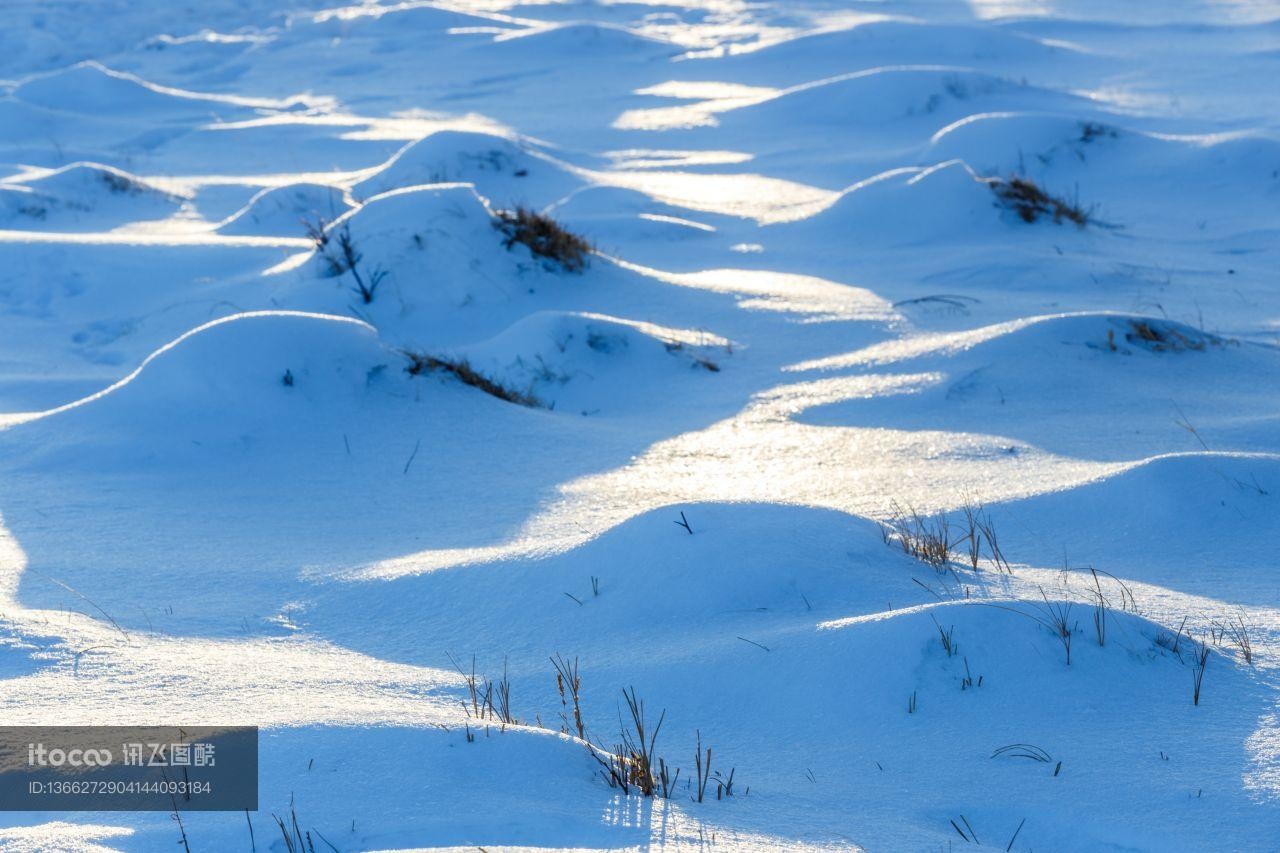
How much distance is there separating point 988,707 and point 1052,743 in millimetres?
173

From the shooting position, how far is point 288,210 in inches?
361

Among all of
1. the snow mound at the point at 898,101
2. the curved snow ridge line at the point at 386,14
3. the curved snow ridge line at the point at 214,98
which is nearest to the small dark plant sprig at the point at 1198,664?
the snow mound at the point at 898,101

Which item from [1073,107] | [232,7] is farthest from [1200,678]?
[232,7]

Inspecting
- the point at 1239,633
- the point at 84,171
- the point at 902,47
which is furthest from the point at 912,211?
the point at 902,47

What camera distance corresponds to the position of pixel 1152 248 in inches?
301

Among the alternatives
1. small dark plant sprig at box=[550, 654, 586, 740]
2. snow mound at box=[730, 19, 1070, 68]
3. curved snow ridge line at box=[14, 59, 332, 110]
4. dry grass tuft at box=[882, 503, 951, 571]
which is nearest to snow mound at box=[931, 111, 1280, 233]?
dry grass tuft at box=[882, 503, 951, 571]

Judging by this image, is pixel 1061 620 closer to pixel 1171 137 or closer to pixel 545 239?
pixel 545 239

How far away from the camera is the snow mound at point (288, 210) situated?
8953 millimetres

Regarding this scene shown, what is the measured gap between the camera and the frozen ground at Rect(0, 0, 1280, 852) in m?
2.11

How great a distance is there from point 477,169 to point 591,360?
4.85 meters

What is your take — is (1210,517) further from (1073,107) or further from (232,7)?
(232,7)

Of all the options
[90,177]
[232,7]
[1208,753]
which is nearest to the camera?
[1208,753]

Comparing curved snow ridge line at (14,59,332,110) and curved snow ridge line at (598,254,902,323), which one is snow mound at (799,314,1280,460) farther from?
curved snow ridge line at (14,59,332,110)

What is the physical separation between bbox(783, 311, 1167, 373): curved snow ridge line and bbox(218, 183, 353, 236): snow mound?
4980 millimetres
